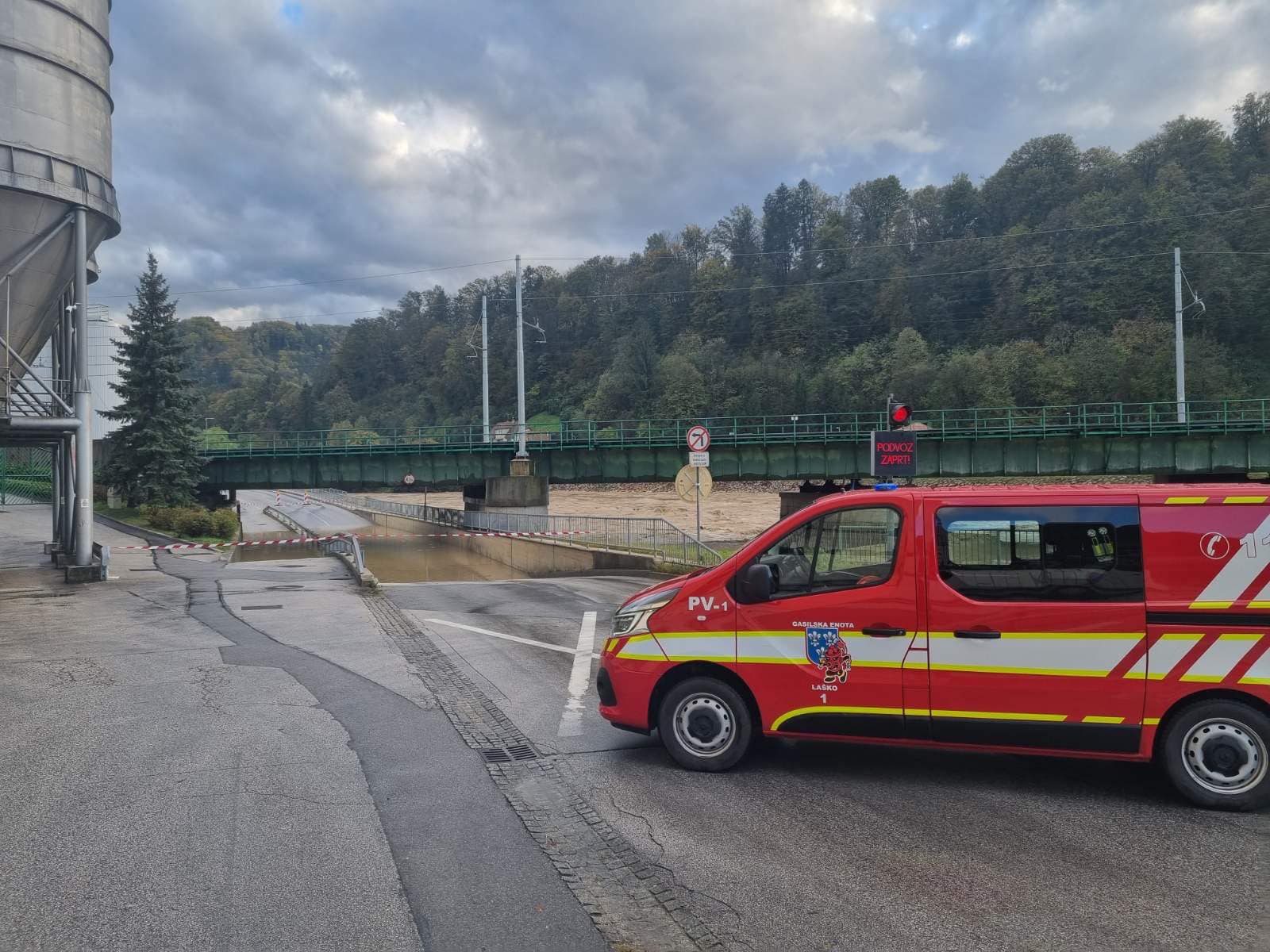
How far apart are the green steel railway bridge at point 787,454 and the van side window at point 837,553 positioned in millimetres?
28470

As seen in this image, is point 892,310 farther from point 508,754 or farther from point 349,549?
point 508,754

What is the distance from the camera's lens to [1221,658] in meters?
5.48

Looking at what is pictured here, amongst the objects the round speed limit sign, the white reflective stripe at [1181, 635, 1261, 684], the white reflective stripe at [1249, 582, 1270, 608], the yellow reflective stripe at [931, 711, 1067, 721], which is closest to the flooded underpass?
the round speed limit sign

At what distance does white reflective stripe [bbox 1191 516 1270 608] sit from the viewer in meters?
5.52

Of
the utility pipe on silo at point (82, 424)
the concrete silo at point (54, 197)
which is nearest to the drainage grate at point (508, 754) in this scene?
the utility pipe on silo at point (82, 424)

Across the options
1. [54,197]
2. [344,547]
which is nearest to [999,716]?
[54,197]

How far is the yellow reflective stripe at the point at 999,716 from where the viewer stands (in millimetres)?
5699

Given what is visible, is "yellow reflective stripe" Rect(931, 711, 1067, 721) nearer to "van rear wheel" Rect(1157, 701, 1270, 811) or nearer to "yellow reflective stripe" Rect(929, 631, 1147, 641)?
"yellow reflective stripe" Rect(929, 631, 1147, 641)

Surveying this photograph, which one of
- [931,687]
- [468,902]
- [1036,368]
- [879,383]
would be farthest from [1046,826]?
[879,383]

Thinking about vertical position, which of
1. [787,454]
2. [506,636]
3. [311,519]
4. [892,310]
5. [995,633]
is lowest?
[311,519]

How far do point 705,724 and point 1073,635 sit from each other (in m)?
2.48

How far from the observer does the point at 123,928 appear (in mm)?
4051

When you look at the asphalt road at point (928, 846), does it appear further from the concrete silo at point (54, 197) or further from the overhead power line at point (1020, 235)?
the overhead power line at point (1020, 235)

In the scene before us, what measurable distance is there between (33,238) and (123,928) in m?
19.6
